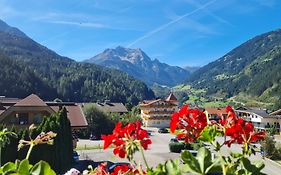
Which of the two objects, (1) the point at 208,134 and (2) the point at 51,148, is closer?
(1) the point at 208,134

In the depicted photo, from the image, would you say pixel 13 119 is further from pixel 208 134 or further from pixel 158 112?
pixel 158 112

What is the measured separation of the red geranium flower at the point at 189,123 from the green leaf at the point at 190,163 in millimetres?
334

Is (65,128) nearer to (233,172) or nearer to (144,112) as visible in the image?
(233,172)

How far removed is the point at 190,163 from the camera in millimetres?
1434

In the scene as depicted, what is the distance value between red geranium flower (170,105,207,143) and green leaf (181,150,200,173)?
0.33 meters

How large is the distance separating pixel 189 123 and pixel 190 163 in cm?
38

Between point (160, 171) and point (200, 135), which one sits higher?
point (200, 135)

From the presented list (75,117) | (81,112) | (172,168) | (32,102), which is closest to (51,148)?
(32,102)

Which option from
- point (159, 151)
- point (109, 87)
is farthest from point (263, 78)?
point (159, 151)

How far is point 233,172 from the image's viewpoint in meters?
1.59

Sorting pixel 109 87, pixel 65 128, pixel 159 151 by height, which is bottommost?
pixel 159 151

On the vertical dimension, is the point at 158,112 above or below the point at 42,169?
above

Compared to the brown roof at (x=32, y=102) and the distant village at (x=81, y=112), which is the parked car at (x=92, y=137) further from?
the brown roof at (x=32, y=102)

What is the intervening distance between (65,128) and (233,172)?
78.3 feet
